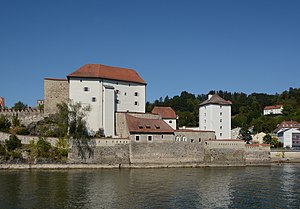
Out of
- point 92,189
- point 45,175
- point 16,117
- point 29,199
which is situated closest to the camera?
point 29,199

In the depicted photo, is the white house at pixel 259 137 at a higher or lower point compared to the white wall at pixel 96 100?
lower

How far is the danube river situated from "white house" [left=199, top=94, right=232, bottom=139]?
45.1ft

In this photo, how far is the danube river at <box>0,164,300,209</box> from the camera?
20048 mm

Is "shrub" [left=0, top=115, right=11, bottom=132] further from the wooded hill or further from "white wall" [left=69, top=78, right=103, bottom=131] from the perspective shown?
the wooded hill

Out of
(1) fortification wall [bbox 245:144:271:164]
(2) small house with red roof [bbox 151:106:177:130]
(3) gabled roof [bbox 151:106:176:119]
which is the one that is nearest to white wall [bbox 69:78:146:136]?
(3) gabled roof [bbox 151:106:176:119]

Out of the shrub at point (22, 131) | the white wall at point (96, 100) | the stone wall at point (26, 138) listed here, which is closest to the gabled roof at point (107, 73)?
the white wall at point (96, 100)

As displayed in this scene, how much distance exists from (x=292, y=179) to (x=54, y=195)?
2194cm

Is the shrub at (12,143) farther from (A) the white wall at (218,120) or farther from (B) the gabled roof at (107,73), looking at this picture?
(A) the white wall at (218,120)

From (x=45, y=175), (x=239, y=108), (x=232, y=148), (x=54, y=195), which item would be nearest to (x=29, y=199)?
(x=54, y=195)

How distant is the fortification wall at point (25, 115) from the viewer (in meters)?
41.3

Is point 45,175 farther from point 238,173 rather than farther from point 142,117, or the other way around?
point 238,173

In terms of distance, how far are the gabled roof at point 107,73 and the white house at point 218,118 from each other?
35.3 ft

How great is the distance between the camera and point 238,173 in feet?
114

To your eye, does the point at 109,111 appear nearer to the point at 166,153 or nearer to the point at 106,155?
the point at 106,155
